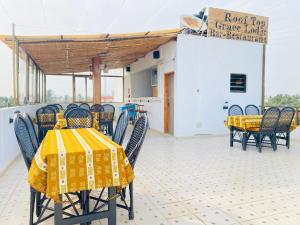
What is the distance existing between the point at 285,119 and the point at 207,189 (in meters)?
3.15

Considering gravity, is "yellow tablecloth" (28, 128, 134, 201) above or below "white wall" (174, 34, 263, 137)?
below

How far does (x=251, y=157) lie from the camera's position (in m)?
4.53

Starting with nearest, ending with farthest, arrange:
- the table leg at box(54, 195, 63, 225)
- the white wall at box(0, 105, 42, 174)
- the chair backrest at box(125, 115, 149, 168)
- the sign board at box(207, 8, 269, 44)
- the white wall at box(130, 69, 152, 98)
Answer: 1. the table leg at box(54, 195, 63, 225)
2. the chair backrest at box(125, 115, 149, 168)
3. the white wall at box(0, 105, 42, 174)
4. the sign board at box(207, 8, 269, 44)
5. the white wall at box(130, 69, 152, 98)

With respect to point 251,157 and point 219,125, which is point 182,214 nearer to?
point 251,157

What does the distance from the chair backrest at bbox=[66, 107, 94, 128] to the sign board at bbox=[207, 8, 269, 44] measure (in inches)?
179

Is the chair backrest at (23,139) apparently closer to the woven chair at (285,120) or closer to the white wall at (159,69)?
the woven chair at (285,120)

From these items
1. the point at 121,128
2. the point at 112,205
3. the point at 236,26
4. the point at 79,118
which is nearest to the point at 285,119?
the point at 236,26

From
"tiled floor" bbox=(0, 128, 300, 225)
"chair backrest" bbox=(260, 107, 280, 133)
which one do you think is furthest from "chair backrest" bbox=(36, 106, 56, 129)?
"chair backrest" bbox=(260, 107, 280, 133)

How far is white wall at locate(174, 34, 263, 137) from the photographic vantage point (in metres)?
6.72

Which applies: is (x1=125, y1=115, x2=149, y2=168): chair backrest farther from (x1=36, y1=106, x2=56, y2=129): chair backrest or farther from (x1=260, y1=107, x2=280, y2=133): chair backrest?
(x1=36, y1=106, x2=56, y2=129): chair backrest

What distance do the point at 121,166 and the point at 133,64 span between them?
944cm

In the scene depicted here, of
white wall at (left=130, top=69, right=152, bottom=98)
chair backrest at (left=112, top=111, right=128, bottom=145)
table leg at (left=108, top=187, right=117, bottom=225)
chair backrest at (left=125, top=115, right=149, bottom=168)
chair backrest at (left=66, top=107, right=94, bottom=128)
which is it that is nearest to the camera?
table leg at (left=108, top=187, right=117, bottom=225)

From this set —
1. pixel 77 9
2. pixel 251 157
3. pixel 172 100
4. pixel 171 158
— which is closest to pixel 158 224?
pixel 171 158

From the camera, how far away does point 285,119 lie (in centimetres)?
508
